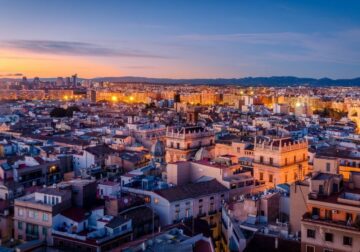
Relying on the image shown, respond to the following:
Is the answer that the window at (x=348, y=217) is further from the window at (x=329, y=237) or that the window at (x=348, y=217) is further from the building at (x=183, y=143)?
the building at (x=183, y=143)

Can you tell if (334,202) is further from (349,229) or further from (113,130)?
(113,130)

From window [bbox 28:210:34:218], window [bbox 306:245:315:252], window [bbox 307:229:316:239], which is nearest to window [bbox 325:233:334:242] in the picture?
Result: window [bbox 307:229:316:239]

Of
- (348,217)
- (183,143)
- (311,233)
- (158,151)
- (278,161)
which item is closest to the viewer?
(348,217)

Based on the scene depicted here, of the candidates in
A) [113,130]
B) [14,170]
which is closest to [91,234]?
[14,170]

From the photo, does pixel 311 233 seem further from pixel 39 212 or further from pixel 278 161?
pixel 278 161

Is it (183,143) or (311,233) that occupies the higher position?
(183,143)

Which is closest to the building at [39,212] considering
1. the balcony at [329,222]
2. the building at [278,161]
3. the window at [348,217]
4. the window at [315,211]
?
the balcony at [329,222]

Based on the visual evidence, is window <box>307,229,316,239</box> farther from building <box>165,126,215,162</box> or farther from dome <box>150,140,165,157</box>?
dome <box>150,140,165,157</box>

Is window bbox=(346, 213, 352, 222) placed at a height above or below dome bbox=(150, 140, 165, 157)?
above

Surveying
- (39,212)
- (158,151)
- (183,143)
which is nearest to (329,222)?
(39,212)
